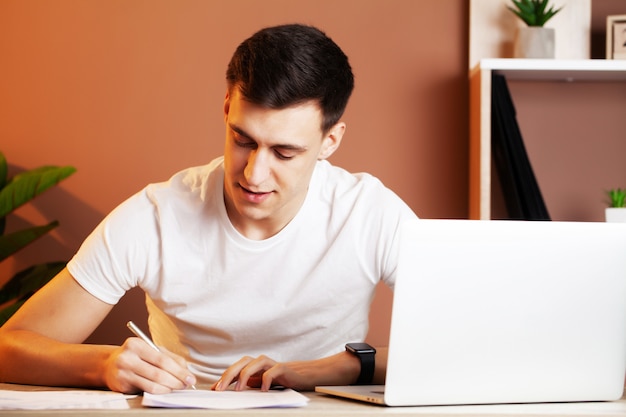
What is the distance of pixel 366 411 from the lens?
3.77 feet

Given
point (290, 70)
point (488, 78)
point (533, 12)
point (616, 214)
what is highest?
point (533, 12)

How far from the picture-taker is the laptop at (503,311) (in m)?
1.16

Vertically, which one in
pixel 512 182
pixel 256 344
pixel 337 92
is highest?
pixel 337 92

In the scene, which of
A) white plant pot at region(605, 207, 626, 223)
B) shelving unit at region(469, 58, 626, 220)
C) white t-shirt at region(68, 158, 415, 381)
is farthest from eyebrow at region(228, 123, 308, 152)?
white plant pot at region(605, 207, 626, 223)

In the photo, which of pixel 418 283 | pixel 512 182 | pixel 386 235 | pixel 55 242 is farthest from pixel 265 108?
pixel 55 242

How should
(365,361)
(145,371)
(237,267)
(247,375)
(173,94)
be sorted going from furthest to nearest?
(173,94)
(237,267)
(365,361)
(247,375)
(145,371)

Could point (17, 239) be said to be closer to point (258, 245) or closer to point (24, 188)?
point (24, 188)

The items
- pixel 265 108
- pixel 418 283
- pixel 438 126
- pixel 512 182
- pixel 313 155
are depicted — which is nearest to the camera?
pixel 418 283

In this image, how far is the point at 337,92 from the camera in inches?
70.1

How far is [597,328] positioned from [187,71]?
1973 mm

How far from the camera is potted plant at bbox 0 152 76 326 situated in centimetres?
260

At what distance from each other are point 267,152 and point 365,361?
460 mm

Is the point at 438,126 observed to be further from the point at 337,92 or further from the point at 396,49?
the point at 337,92

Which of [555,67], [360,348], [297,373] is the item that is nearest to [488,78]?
[555,67]
